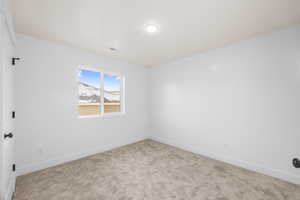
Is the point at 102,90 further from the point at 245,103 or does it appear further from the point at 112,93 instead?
the point at 245,103

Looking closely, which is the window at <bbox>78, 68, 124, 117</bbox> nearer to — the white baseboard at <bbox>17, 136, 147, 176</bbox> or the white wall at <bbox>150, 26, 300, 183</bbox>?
the white baseboard at <bbox>17, 136, 147, 176</bbox>

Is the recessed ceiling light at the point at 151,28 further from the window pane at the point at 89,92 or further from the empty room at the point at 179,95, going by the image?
the window pane at the point at 89,92

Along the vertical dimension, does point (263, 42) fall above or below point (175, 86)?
above

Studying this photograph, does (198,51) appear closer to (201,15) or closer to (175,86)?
(175,86)

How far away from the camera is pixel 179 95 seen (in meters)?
3.48

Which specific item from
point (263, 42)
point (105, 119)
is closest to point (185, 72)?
point (263, 42)

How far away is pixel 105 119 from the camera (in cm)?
326

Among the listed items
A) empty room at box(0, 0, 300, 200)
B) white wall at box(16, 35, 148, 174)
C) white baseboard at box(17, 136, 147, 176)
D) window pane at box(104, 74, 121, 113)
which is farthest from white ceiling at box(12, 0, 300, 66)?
white baseboard at box(17, 136, 147, 176)

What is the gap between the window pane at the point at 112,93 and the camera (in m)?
3.43

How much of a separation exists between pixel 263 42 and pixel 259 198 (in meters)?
2.55

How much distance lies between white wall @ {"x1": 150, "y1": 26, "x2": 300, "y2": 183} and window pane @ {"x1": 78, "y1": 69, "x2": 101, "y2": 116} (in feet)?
7.28

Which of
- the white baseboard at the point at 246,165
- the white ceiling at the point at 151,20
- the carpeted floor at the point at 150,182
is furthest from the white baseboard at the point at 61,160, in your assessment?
the white ceiling at the point at 151,20

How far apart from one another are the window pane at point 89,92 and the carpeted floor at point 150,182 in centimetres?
119

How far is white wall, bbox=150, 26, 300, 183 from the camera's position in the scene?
197cm
